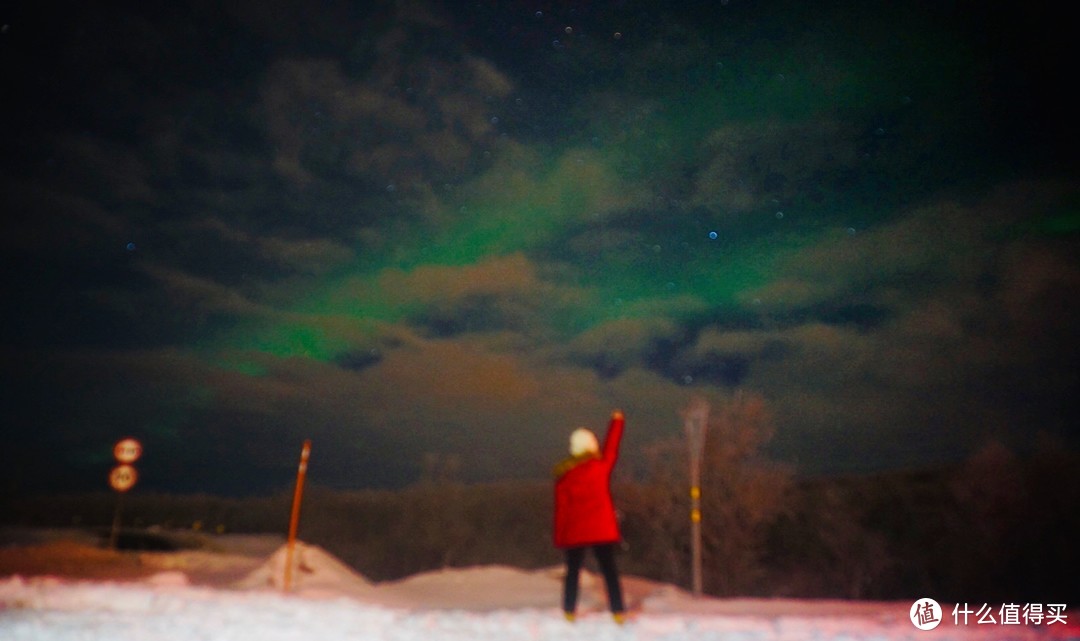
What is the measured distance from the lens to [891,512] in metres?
41.3

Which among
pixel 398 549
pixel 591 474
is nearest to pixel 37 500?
pixel 398 549

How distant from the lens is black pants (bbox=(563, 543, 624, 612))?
702cm

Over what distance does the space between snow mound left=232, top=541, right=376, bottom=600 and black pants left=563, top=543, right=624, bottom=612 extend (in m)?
5.71

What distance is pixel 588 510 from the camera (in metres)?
7.07

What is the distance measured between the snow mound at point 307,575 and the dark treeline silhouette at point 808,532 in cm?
501

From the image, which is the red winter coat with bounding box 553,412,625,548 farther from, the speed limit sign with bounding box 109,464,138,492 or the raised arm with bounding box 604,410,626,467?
the speed limit sign with bounding box 109,464,138,492

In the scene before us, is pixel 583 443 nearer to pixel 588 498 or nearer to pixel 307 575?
pixel 588 498

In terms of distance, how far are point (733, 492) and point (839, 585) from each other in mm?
14912

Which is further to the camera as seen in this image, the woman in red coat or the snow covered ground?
the woman in red coat

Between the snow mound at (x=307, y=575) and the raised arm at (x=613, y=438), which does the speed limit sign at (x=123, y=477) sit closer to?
the snow mound at (x=307, y=575)
